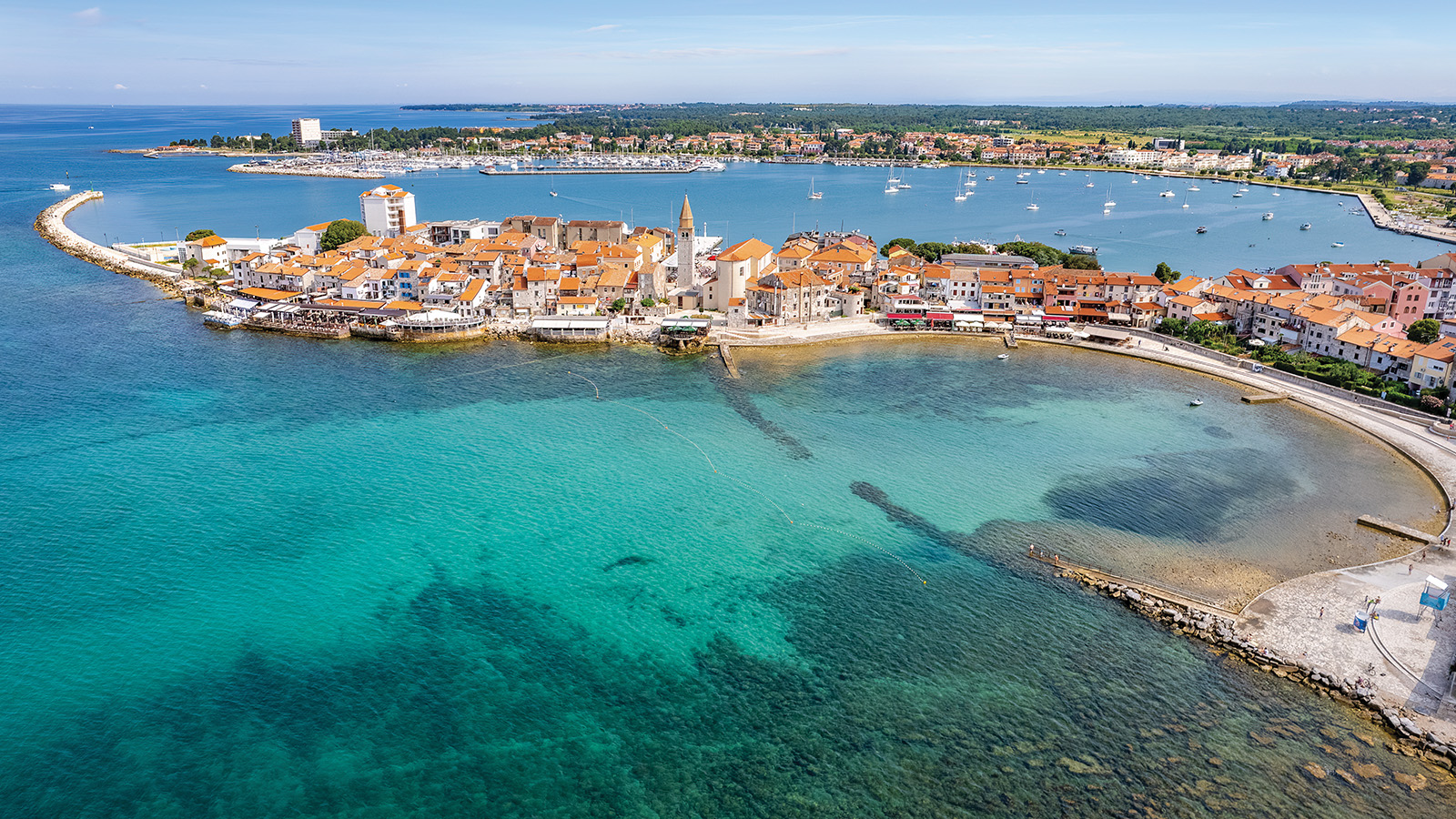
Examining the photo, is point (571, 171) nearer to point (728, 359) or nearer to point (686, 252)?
point (686, 252)

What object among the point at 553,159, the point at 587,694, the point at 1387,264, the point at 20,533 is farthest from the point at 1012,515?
the point at 553,159

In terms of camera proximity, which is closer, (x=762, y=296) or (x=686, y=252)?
(x=762, y=296)

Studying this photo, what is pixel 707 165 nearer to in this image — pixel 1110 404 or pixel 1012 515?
pixel 1110 404

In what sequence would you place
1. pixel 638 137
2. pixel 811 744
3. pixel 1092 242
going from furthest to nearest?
pixel 638 137 → pixel 1092 242 → pixel 811 744

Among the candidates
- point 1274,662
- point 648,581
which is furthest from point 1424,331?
point 648,581

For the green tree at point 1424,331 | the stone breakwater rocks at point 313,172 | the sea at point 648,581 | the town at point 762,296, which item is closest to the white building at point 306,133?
the stone breakwater rocks at point 313,172

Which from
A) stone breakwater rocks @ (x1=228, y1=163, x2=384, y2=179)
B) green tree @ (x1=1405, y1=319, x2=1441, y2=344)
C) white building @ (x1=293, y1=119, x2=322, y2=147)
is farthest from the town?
white building @ (x1=293, y1=119, x2=322, y2=147)

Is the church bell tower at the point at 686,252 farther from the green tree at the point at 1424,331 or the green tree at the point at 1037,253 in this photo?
the green tree at the point at 1424,331
